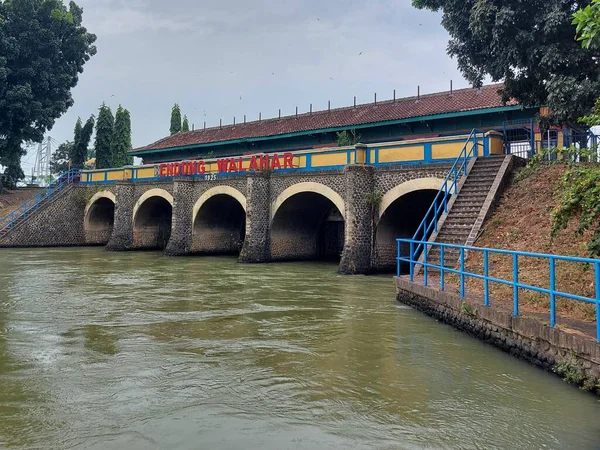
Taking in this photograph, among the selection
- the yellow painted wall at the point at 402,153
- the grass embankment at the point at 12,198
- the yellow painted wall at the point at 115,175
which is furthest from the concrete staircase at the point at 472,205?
the grass embankment at the point at 12,198

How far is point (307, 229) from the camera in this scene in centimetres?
1950

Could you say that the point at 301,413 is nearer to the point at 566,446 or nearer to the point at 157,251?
the point at 566,446

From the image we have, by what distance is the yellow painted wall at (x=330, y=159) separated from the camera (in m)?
15.4

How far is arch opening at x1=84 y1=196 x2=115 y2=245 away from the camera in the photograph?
26.6 metres

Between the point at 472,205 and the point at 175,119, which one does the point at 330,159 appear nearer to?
the point at 472,205

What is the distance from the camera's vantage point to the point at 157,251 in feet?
77.0

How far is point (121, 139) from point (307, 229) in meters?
21.0

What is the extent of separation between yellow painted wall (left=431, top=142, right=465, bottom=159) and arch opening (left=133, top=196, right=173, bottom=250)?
14148mm

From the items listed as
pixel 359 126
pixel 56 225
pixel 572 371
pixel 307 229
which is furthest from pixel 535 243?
pixel 56 225

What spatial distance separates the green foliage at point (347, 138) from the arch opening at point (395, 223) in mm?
3833

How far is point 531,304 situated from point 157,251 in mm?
19813

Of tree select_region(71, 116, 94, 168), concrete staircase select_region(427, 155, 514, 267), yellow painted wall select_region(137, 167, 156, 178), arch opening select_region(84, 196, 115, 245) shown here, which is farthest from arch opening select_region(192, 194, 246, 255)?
tree select_region(71, 116, 94, 168)

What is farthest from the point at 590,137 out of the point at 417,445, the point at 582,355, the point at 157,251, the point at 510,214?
the point at 157,251

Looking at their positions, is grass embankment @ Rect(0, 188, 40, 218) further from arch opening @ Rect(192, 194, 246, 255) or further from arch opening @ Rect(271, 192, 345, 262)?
arch opening @ Rect(271, 192, 345, 262)
